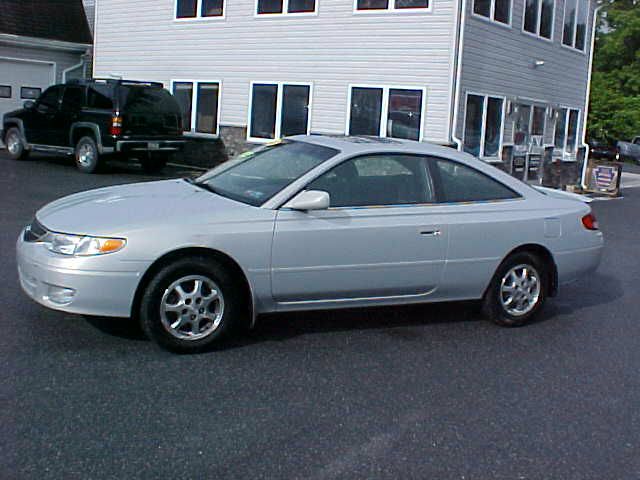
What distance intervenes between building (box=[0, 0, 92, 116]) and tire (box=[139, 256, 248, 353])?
18370mm

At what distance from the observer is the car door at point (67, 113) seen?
17.2 m

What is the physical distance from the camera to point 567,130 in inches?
894

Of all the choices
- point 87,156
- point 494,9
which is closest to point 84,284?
point 87,156

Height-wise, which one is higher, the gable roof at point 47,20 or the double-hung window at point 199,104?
the gable roof at point 47,20

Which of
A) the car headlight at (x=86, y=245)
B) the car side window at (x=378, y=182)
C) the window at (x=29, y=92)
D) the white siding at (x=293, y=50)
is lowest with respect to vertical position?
the car headlight at (x=86, y=245)

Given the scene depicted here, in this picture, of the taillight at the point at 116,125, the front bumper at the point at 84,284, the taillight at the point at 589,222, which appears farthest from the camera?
the taillight at the point at 116,125

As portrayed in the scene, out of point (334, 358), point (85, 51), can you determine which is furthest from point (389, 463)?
point (85, 51)

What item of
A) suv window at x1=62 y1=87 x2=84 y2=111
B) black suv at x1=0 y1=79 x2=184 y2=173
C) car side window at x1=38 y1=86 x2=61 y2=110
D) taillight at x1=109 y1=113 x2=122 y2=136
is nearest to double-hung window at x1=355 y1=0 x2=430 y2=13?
black suv at x1=0 y1=79 x2=184 y2=173

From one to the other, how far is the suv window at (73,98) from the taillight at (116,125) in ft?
4.09

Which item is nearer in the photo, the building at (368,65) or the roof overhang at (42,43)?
the building at (368,65)

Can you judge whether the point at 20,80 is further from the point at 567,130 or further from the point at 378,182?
the point at 378,182

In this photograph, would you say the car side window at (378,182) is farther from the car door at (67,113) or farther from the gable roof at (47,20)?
the gable roof at (47,20)

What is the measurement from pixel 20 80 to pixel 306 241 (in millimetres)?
18993

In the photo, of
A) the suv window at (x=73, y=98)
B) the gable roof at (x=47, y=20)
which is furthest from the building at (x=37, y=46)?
the suv window at (x=73, y=98)
